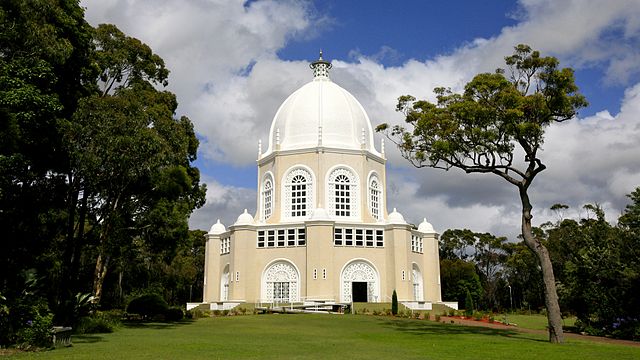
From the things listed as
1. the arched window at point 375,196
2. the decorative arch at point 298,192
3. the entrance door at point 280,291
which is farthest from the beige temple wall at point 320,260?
the arched window at point 375,196

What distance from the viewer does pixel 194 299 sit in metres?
74.4

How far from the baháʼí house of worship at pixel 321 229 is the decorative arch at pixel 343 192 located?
0.08 metres

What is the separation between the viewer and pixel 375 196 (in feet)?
157

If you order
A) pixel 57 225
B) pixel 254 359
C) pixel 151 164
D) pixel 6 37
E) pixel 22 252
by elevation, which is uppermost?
pixel 6 37

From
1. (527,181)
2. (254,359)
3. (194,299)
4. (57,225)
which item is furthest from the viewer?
(194,299)

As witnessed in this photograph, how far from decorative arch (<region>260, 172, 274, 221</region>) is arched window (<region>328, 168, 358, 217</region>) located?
5.22 m

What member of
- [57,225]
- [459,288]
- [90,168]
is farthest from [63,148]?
[459,288]

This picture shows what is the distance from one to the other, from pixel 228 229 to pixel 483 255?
45.1 meters

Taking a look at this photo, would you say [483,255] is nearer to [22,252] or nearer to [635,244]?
[635,244]

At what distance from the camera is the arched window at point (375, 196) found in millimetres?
47094

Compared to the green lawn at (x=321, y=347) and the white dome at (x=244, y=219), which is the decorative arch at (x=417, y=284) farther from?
the green lawn at (x=321, y=347)

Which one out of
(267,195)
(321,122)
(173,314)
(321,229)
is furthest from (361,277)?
(173,314)

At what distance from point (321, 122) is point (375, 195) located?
7578 millimetres

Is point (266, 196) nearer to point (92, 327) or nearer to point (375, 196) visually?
point (375, 196)
